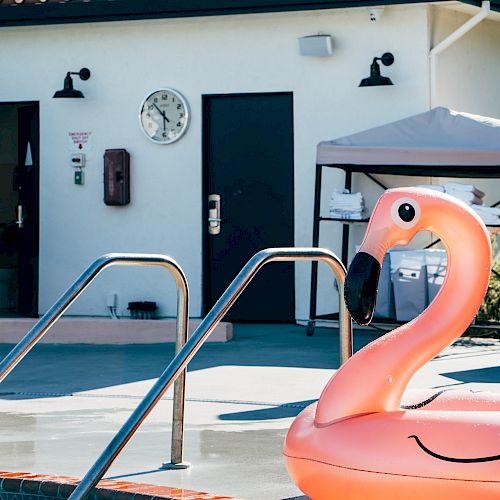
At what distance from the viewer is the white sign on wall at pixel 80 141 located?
565 inches

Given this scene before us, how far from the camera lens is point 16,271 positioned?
627 inches

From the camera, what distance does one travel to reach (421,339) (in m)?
4.43

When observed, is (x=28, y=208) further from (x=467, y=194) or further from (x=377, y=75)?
(x=467, y=194)

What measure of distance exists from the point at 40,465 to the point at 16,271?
31.9ft

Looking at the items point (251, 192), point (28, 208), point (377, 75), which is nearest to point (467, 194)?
point (377, 75)

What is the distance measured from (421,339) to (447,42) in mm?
8929

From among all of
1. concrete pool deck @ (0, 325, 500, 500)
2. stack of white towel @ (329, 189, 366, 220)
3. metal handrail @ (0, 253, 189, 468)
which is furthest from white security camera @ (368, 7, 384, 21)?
metal handrail @ (0, 253, 189, 468)

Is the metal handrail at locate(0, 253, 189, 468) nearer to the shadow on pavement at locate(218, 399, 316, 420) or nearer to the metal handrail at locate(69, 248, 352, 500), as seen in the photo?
the metal handrail at locate(69, 248, 352, 500)

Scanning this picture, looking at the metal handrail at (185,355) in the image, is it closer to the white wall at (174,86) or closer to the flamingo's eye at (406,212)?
the flamingo's eye at (406,212)

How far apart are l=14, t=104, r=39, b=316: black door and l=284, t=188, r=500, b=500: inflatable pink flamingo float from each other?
1035cm

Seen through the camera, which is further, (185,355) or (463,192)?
(463,192)

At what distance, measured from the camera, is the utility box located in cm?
1400

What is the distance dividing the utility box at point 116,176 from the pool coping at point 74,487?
819 cm

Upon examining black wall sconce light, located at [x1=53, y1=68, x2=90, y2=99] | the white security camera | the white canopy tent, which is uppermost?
the white security camera
